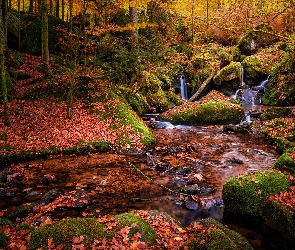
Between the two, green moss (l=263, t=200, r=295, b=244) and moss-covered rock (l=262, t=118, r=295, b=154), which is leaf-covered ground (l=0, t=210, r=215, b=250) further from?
moss-covered rock (l=262, t=118, r=295, b=154)

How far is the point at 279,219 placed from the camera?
5000mm

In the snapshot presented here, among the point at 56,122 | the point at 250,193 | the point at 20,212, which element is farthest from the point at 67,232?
→ the point at 56,122

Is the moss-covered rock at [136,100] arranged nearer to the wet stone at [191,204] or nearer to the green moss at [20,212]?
the wet stone at [191,204]

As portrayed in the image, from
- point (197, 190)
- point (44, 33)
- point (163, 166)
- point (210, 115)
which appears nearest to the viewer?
point (197, 190)

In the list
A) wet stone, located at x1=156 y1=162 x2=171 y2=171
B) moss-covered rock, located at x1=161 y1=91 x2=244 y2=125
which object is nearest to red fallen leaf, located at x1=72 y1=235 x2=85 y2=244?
wet stone, located at x1=156 y1=162 x2=171 y2=171

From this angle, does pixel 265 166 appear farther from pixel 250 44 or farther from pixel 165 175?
pixel 250 44

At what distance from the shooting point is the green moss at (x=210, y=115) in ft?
51.9

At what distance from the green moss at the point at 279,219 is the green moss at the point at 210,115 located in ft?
34.9

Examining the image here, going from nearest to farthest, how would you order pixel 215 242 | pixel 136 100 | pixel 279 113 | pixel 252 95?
pixel 215 242 → pixel 279 113 → pixel 136 100 → pixel 252 95

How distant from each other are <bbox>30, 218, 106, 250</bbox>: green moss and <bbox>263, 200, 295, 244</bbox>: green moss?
3.20 meters

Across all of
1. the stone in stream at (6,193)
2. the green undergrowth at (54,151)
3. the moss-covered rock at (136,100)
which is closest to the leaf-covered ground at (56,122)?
the green undergrowth at (54,151)

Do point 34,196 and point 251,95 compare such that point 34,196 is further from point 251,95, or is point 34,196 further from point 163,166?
point 251,95

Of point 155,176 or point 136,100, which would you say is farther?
point 136,100

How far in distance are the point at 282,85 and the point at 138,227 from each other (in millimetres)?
17171
